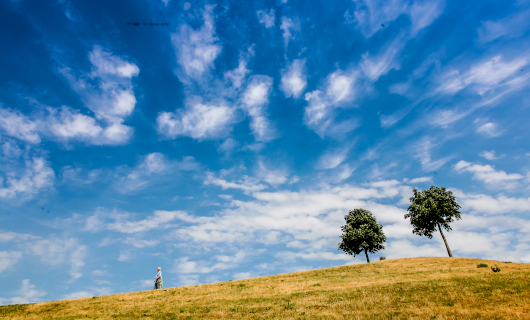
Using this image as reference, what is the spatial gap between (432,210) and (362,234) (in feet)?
48.3

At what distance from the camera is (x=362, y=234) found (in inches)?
2410

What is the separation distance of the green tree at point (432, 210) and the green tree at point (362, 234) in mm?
7768

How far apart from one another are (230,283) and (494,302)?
95.8ft

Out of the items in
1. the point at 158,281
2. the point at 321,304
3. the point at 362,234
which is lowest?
the point at 321,304

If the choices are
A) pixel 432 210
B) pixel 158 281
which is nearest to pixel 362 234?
pixel 432 210

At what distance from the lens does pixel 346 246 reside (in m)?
63.9

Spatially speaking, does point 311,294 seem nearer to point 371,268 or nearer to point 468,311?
point 468,311

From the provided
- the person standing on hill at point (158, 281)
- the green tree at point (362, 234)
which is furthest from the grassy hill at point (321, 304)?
the green tree at point (362, 234)

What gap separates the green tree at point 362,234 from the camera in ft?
202

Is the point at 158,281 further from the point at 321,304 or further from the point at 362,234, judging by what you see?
the point at 362,234

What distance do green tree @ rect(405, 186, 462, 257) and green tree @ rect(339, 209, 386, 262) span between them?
7768 mm

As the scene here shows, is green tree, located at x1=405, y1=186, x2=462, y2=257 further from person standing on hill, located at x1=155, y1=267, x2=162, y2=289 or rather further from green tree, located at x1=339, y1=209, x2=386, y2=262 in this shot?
person standing on hill, located at x1=155, y1=267, x2=162, y2=289

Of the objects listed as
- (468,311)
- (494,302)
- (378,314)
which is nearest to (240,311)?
(378,314)

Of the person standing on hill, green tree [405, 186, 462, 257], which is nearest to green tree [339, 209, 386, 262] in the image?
green tree [405, 186, 462, 257]
